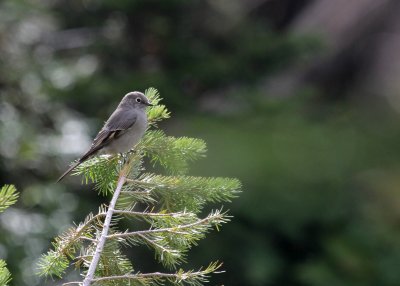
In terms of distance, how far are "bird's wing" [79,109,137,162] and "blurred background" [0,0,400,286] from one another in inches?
274

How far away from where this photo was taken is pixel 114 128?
6.09 m

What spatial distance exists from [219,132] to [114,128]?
8.51m

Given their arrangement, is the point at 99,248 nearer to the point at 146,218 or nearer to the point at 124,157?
the point at 146,218

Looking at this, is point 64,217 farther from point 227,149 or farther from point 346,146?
point 346,146

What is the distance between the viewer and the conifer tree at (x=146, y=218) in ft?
11.1

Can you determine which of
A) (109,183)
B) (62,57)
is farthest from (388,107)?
(109,183)

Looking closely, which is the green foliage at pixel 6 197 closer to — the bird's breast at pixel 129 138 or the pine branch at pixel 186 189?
the pine branch at pixel 186 189

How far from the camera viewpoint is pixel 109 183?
14.1 feet

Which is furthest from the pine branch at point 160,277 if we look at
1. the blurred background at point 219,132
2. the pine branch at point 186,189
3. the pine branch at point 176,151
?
the blurred background at point 219,132

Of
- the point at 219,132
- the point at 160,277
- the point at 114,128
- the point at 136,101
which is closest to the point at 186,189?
the point at 160,277

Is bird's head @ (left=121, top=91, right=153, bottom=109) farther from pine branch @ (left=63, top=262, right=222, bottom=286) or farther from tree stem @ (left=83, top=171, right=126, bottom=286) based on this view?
pine branch @ (left=63, top=262, right=222, bottom=286)

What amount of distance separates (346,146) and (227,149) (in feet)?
→ 7.40

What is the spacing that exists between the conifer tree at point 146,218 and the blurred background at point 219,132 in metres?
8.80

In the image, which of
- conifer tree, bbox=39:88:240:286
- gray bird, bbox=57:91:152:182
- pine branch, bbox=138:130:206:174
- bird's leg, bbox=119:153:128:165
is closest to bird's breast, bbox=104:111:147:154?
gray bird, bbox=57:91:152:182
